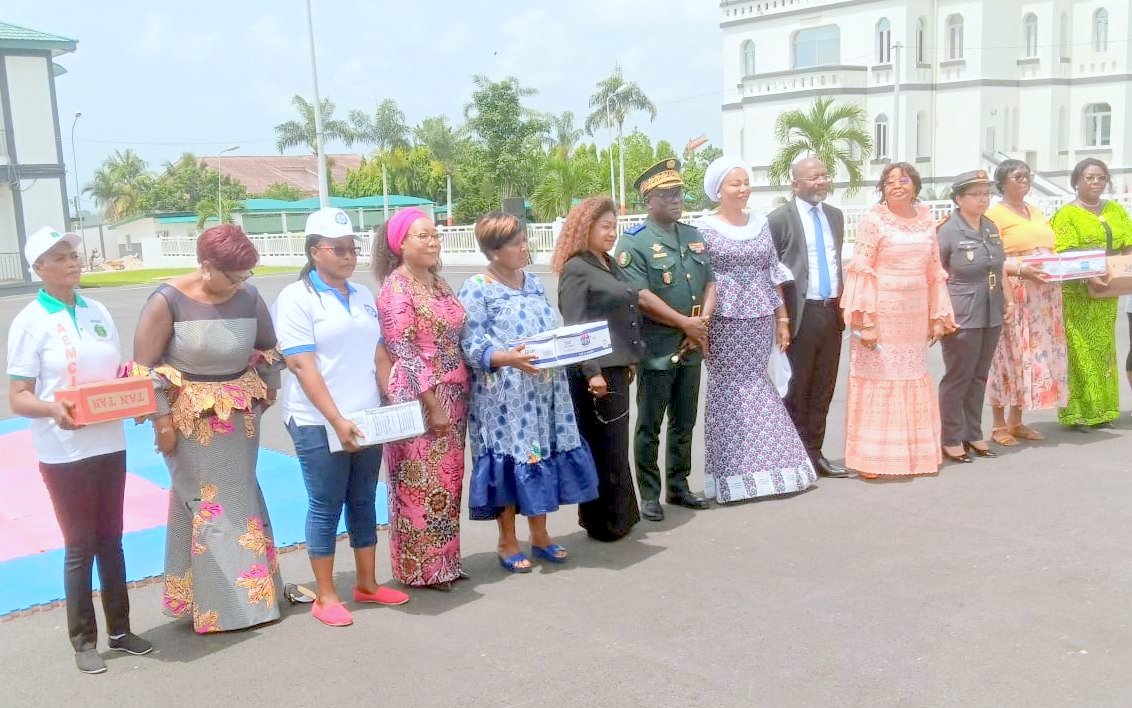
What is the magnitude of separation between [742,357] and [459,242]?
1396 inches

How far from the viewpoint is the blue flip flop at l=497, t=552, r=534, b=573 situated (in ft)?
17.6

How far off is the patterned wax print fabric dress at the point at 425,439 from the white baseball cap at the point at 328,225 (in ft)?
1.17

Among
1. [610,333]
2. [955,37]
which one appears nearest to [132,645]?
[610,333]

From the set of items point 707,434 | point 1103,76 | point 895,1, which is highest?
point 895,1

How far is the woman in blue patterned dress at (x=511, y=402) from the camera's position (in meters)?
5.14

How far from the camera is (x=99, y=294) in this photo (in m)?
30.0

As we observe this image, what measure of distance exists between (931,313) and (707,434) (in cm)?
168

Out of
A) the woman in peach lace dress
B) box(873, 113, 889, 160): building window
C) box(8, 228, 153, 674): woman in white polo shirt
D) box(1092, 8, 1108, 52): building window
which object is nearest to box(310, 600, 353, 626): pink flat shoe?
box(8, 228, 153, 674): woman in white polo shirt

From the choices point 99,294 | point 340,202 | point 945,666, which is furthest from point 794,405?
point 340,202

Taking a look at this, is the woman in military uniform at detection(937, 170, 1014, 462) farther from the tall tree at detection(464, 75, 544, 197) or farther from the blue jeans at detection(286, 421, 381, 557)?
the tall tree at detection(464, 75, 544, 197)

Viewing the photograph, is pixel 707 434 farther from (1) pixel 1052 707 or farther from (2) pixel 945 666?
(1) pixel 1052 707

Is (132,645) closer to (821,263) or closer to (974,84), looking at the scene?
(821,263)

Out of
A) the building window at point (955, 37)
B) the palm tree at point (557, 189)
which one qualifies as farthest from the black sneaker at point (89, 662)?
the building window at point (955, 37)

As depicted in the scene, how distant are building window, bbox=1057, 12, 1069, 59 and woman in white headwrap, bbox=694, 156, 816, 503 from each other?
137ft
